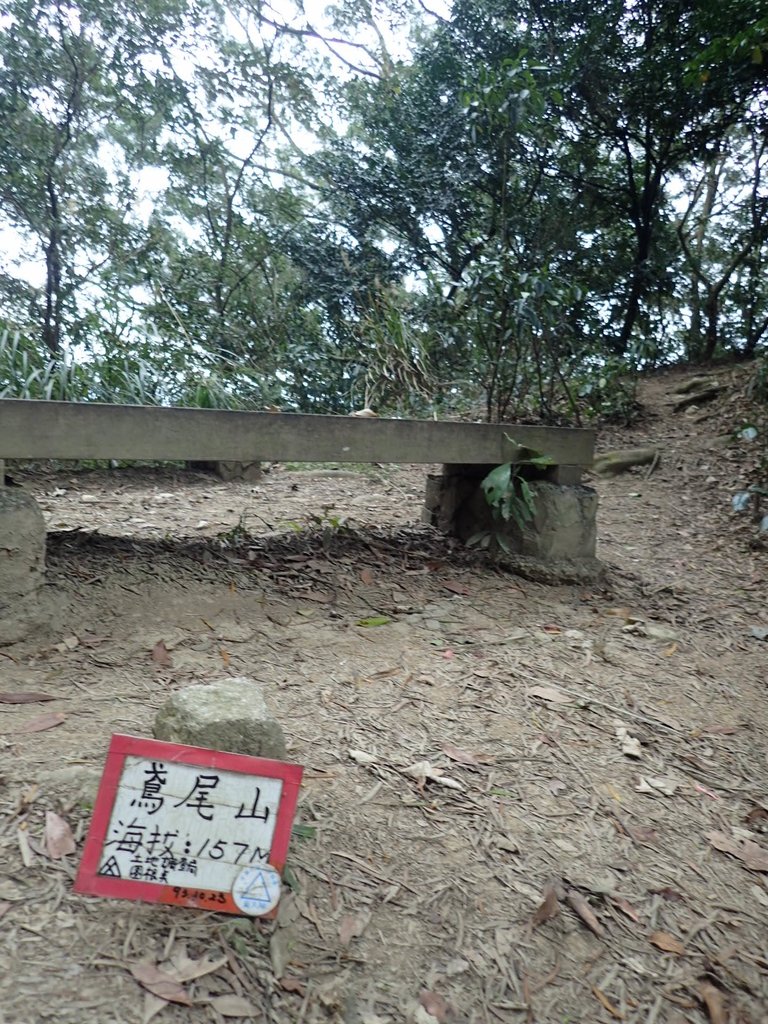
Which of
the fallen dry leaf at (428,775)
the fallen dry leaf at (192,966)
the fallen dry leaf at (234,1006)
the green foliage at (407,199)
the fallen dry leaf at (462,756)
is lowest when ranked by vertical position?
the fallen dry leaf at (234,1006)

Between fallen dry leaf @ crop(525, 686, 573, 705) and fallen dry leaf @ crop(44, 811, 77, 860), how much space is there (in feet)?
4.86

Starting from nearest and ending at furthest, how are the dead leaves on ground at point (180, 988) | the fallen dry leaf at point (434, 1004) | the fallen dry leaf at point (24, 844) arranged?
the dead leaves on ground at point (180, 988)
the fallen dry leaf at point (434, 1004)
the fallen dry leaf at point (24, 844)

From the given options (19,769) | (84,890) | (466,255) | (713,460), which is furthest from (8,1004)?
(466,255)

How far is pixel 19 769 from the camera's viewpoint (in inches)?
69.3

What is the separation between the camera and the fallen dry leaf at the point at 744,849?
1.94 meters

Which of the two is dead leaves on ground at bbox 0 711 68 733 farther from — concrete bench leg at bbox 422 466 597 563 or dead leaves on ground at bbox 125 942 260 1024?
concrete bench leg at bbox 422 466 597 563

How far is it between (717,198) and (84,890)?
12.6m

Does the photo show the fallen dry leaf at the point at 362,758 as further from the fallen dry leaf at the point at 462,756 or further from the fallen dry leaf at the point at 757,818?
the fallen dry leaf at the point at 757,818

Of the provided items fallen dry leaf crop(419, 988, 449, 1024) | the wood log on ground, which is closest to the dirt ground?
fallen dry leaf crop(419, 988, 449, 1024)

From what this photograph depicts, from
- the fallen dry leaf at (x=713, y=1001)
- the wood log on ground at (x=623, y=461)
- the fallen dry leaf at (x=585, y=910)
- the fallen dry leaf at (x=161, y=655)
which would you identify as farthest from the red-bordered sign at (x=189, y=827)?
the wood log on ground at (x=623, y=461)

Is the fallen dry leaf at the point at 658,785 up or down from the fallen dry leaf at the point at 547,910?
up

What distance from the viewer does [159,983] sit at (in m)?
1.31

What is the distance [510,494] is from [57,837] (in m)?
2.36

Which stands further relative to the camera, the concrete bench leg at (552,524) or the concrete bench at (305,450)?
the concrete bench leg at (552,524)
